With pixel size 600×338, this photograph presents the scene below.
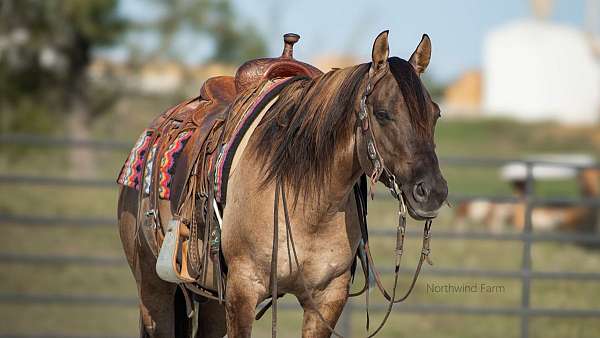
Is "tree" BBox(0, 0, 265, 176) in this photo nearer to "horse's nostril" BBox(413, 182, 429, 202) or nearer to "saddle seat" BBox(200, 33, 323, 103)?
"saddle seat" BBox(200, 33, 323, 103)

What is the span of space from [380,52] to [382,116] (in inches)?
8.5

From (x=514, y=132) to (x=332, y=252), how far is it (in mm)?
29785

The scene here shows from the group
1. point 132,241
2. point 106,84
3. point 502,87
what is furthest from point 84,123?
point 502,87

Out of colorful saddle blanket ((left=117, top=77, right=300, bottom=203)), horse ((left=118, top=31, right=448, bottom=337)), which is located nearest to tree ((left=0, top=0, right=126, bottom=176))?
colorful saddle blanket ((left=117, top=77, right=300, bottom=203))

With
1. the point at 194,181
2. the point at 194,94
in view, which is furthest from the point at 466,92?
the point at 194,181

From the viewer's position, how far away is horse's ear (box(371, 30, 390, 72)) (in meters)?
2.90

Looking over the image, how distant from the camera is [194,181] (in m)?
3.57

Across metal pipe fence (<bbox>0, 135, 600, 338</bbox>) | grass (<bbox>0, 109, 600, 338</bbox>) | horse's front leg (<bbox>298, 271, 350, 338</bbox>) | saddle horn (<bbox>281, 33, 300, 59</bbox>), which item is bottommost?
grass (<bbox>0, 109, 600, 338</bbox>)

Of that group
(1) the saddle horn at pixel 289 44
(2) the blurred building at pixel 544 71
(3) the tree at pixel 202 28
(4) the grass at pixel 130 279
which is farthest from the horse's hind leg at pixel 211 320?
(2) the blurred building at pixel 544 71

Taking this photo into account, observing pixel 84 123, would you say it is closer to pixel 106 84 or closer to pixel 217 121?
pixel 106 84

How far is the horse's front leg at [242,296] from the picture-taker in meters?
3.21

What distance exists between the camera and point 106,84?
2095 cm

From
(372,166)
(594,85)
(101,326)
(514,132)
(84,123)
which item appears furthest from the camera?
(594,85)

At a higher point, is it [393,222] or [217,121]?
[217,121]
